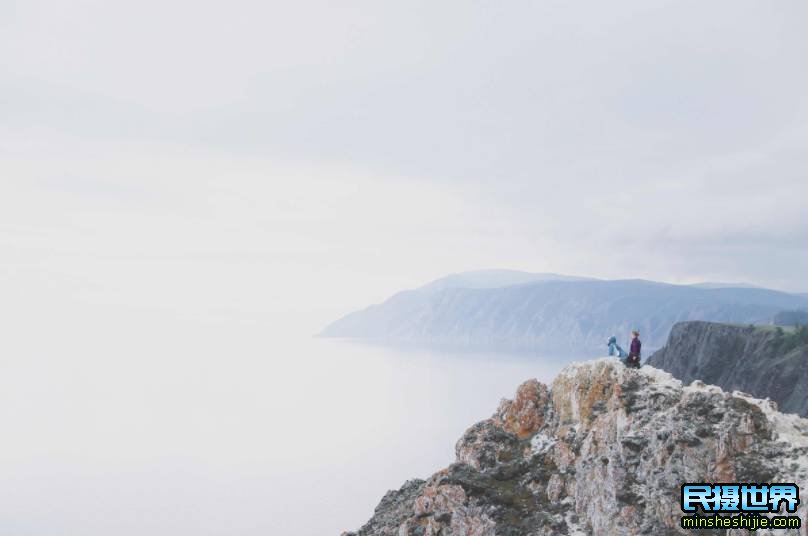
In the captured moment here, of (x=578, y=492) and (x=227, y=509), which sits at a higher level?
(x=578, y=492)

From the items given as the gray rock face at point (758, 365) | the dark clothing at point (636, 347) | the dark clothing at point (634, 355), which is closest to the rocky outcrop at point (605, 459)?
the dark clothing at point (634, 355)

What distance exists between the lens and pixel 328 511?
123m

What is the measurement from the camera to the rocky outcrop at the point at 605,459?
26797mm

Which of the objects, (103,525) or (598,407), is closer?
(598,407)

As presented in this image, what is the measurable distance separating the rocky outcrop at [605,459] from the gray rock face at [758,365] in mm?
125112

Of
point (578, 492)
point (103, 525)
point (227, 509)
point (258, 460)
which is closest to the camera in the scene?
point (578, 492)

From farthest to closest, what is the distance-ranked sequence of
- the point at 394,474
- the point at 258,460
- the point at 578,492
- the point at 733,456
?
the point at 258,460 < the point at 394,474 < the point at 578,492 < the point at 733,456

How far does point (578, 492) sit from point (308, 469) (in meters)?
140

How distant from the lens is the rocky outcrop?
26797 mm

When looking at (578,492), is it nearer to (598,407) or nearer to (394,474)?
(598,407)

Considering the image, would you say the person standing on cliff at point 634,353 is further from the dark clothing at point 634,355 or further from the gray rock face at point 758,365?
the gray rock face at point 758,365

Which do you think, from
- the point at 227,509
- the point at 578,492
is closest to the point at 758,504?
the point at 578,492

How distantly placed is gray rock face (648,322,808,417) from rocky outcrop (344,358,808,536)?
125 meters

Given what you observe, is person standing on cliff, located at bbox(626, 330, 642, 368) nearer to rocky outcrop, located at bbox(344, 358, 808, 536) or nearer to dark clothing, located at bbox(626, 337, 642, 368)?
dark clothing, located at bbox(626, 337, 642, 368)
